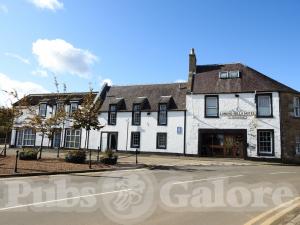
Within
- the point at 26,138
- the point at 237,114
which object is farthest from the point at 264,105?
the point at 26,138

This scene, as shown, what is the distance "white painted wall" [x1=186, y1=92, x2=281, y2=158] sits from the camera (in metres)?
31.0

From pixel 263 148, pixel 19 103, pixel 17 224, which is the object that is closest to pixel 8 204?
pixel 17 224

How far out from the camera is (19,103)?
26125mm

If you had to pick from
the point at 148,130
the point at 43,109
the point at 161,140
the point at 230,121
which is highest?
the point at 43,109

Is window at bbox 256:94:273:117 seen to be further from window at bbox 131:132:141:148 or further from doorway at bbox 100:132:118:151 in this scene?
doorway at bbox 100:132:118:151

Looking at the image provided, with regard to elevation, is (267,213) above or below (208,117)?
below

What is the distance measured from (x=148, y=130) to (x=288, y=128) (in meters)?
14.1

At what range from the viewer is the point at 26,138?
140 feet

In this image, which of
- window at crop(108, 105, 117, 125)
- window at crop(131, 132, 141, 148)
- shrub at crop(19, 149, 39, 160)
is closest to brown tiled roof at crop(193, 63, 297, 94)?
window at crop(131, 132, 141, 148)

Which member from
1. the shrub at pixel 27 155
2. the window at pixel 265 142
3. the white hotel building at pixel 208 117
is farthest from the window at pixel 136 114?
the shrub at pixel 27 155

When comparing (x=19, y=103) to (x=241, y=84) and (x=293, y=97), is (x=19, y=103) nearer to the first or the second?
(x=241, y=84)

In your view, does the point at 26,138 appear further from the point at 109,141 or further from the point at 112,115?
the point at 112,115

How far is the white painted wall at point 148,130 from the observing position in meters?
34.4

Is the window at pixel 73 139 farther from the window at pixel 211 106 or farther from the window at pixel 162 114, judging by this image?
the window at pixel 211 106
